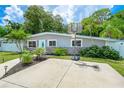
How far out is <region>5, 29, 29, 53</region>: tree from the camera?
12062mm

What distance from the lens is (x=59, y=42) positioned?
13.1 meters

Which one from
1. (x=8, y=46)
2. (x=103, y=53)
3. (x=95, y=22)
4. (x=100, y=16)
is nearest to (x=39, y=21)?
(x=8, y=46)

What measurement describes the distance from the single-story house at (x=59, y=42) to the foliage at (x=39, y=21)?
4.38 m

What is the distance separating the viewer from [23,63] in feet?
22.8

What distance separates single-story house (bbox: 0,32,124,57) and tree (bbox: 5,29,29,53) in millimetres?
342

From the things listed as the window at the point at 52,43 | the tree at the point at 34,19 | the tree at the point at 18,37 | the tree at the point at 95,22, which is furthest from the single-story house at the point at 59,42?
the tree at the point at 95,22

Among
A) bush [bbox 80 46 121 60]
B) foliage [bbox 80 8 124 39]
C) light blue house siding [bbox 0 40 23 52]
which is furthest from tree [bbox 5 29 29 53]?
foliage [bbox 80 8 124 39]

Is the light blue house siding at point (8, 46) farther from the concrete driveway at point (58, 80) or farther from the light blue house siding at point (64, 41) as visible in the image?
the concrete driveway at point (58, 80)

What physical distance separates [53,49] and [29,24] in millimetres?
6508

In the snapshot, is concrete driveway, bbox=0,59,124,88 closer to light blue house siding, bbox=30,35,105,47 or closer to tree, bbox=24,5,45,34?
light blue house siding, bbox=30,35,105,47

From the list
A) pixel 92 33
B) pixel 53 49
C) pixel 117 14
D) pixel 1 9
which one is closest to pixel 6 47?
pixel 53 49

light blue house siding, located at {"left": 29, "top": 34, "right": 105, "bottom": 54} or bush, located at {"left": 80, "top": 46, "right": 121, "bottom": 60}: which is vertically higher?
light blue house siding, located at {"left": 29, "top": 34, "right": 105, "bottom": 54}

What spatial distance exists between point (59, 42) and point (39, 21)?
7067mm
